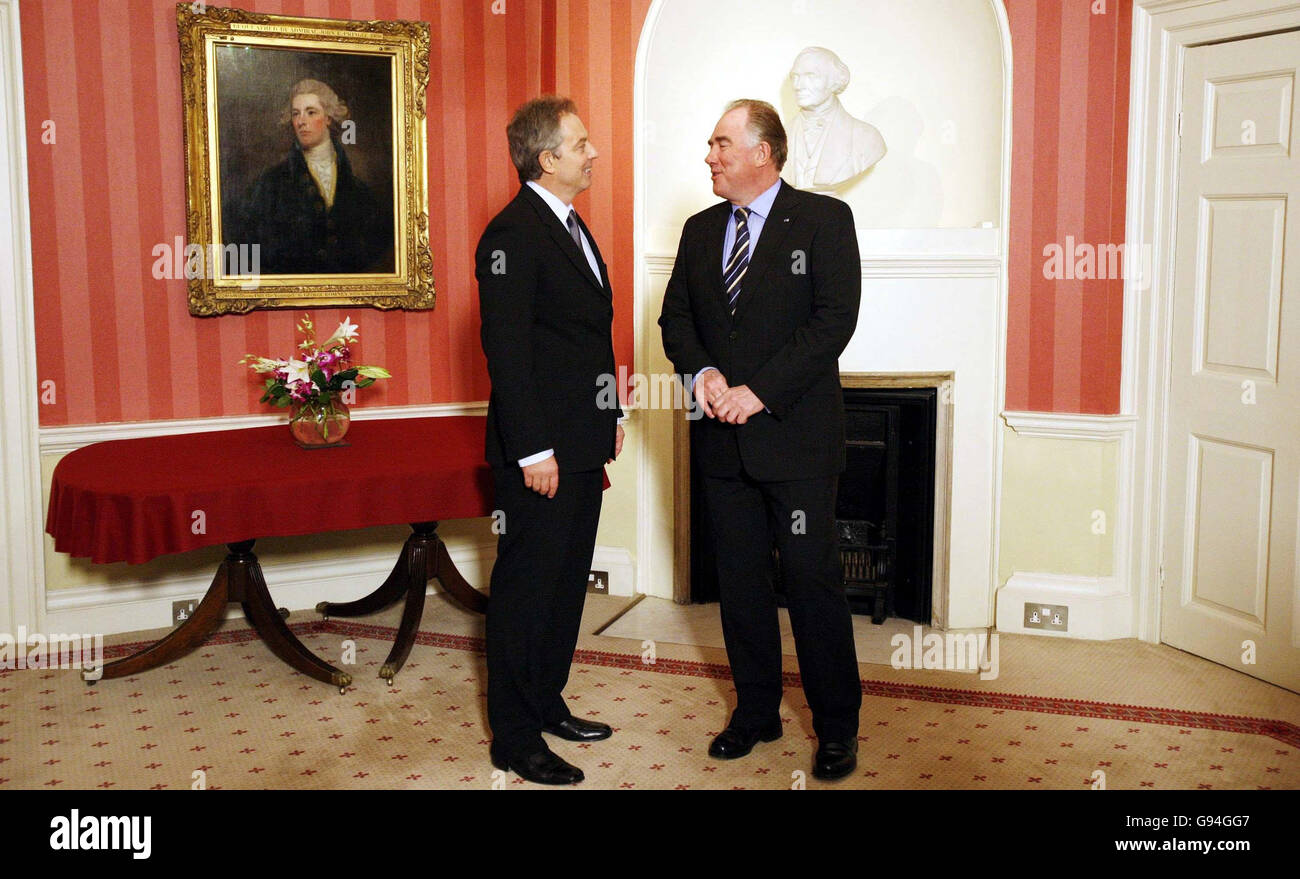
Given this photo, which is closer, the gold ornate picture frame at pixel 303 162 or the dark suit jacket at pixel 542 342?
the dark suit jacket at pixel 542 342

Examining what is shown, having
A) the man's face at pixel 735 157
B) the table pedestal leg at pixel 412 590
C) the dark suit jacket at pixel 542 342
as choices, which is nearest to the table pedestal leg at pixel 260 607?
the table pedestal leg at pixel 412 590

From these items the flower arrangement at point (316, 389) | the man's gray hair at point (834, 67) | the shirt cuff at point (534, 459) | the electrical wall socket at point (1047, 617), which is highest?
the man's gray hair at point (834, 67)

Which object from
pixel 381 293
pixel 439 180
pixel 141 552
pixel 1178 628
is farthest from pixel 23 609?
pixel 1178 628

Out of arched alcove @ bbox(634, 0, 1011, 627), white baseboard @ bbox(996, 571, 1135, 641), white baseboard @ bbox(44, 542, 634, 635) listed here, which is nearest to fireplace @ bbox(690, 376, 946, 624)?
arched alcove @ bbox(634, 0, 1011, 627)

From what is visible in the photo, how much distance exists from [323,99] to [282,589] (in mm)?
1907

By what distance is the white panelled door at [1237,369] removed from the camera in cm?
384

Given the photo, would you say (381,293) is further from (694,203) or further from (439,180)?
(694,203)

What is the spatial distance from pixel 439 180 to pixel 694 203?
3.45 ft

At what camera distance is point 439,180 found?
4.97 meters

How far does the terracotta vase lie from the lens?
4.06 m

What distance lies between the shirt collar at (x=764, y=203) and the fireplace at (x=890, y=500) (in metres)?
1.61

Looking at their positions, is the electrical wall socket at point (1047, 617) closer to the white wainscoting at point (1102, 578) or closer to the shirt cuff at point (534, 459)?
the white wainscoting at point (1102, 578)

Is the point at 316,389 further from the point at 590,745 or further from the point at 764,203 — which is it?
the point at 764,203

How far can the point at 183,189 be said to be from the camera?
4.46m
